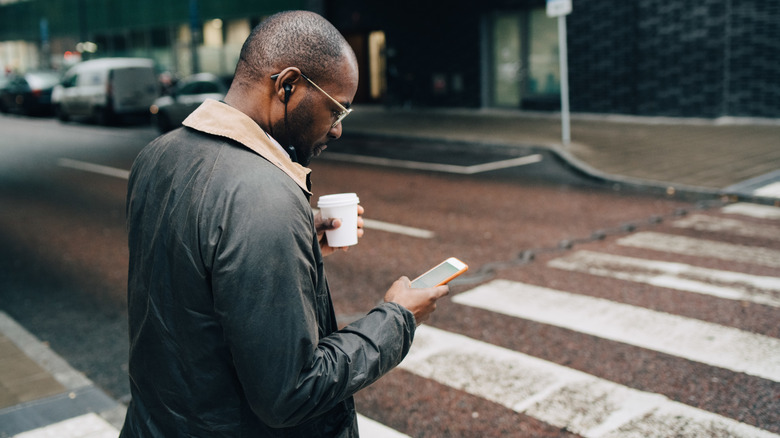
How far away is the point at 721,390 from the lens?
4.07 metres

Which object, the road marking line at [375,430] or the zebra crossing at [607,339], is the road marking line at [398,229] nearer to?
the zebra crossing at [607,339]

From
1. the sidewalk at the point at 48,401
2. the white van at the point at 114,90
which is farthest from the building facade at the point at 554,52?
the sidewalk at the point at 48,401

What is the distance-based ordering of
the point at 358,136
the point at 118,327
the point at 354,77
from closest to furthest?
the point at 354,77 → the point at 118,327 → the point at 358,136

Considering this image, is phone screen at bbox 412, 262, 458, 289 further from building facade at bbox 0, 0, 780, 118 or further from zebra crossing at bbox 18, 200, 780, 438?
building facade at bbox 0, 0, 780, 118

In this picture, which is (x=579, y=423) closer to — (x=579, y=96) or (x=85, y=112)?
(x=579, y=96)

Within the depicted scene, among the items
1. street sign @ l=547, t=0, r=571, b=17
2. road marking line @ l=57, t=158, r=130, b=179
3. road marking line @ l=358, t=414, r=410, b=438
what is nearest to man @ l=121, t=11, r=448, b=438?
road marking line @ l=358, t=414, r=410, b=438

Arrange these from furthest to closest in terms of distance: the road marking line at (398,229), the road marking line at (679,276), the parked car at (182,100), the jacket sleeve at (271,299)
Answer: the parked car at (182,100) → the road marking line at (398,229) → the road marking line at (679,276) → the jacket sleeve at (271,299)

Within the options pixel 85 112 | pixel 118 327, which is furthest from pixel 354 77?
pixel 85 112

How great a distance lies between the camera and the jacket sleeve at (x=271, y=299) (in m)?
1.52

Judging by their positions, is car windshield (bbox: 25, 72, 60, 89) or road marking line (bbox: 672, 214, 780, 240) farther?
car windshield (bbox: 25, 72, 60, 89)

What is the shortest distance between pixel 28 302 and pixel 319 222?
469 centimetres

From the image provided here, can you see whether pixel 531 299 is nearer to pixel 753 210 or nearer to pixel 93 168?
pixel 753 210

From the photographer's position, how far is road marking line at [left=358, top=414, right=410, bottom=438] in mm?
3678

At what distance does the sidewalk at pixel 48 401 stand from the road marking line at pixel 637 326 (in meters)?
2.69
